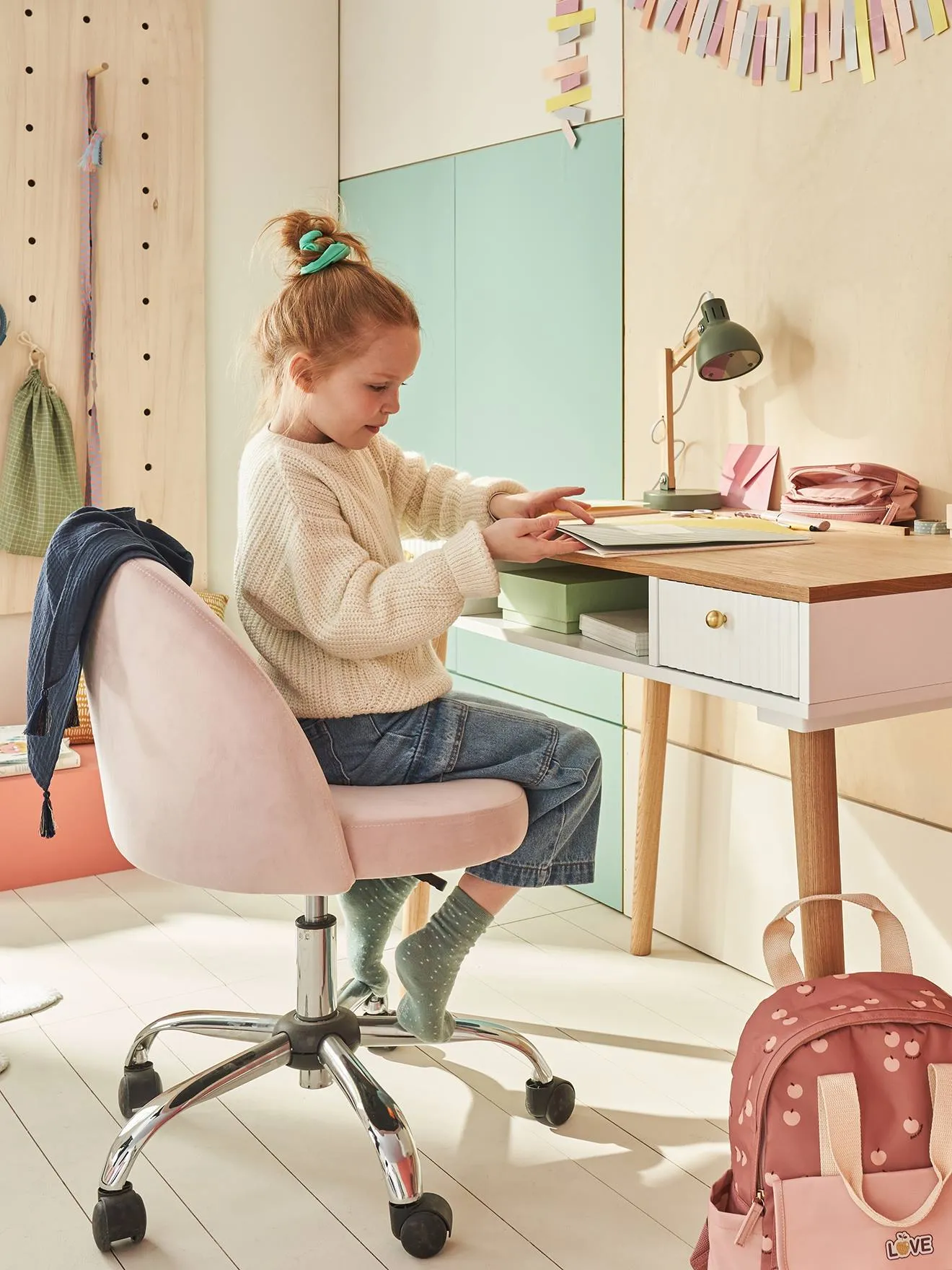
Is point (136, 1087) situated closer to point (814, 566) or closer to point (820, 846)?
point (820, 846)

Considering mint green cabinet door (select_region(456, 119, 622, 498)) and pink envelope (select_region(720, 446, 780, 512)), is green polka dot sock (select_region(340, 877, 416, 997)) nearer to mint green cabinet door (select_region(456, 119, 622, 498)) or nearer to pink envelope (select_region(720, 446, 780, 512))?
pink envelope (select_region(720, 446, 780, 512))

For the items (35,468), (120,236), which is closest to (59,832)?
(35,468)

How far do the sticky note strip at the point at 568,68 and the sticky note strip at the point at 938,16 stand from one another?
0.78 metres

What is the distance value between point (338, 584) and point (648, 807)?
99 cm

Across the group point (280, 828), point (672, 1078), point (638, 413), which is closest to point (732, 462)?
point (638, 413)

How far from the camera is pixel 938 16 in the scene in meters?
1.87

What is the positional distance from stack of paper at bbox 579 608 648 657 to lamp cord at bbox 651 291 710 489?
1.80 ft

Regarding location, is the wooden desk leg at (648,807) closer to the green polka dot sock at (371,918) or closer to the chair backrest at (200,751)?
the green polka dot sock at (371,918)

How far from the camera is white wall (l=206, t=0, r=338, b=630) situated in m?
3.19

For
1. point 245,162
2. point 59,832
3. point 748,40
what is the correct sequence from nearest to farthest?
point 748,40 → point 59,832 → point 245,162

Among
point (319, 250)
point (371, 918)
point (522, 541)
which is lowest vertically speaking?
point (371, 918)

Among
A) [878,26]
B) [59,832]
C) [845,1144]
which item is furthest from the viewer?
[59,832]

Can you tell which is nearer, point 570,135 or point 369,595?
point 369,595

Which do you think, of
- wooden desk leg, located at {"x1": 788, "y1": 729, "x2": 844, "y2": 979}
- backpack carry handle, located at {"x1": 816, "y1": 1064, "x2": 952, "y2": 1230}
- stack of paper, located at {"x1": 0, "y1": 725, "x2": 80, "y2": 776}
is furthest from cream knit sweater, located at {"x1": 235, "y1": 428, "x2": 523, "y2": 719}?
stack of paper, located at {"x1": 0, "y1": 725, "x2": 80, "y2": 776}
